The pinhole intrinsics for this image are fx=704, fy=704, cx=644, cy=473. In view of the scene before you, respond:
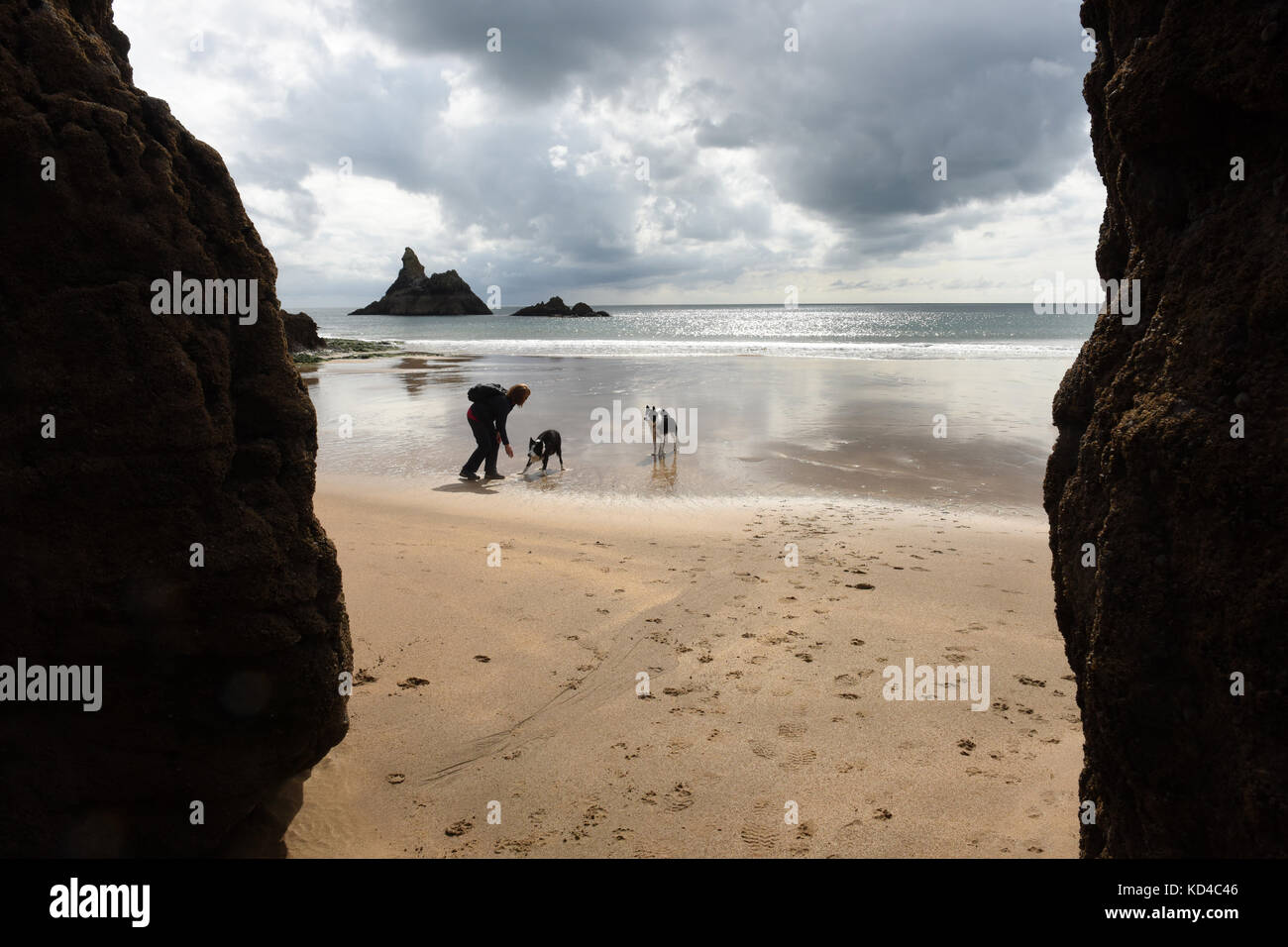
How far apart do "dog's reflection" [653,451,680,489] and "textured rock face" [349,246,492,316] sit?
126229 mm

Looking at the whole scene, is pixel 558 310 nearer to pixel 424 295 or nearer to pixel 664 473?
pixel 424 295

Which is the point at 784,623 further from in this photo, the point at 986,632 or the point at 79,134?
the point at 79,134

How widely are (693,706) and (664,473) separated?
25.6 ft

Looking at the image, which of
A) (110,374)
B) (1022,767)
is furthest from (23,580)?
(1022,767)

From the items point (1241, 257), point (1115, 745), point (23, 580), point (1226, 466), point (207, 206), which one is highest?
point (207, 206)

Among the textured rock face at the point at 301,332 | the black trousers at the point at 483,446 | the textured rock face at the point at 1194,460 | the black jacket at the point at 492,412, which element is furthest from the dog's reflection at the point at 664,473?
the textured rock face at the point at 301,332

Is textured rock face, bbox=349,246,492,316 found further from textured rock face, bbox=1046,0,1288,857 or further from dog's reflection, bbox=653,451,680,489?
textured rock face, bbox=1046,0,1288,857

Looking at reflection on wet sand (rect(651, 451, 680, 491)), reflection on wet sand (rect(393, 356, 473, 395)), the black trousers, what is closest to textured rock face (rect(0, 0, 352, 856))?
reflection on wet sand (rect(651, 451, 680, 491))

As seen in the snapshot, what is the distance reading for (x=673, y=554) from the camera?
7.83m

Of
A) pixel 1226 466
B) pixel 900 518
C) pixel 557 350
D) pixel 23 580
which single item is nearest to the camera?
pixel 1226 466

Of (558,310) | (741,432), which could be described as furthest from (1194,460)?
(558,310)

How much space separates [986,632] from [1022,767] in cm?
191

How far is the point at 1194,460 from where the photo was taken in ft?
7.06

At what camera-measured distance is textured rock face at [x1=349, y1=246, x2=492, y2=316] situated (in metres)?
130
